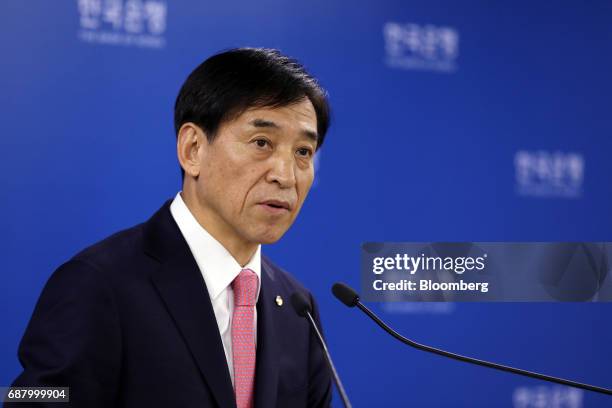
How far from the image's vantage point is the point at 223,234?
117 cm

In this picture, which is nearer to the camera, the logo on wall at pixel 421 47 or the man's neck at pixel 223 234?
the man's neck at pixel 223 234

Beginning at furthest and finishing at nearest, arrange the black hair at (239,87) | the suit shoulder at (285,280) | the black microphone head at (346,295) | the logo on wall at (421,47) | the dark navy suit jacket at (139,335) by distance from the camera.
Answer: the logo on wall at (421,47)
the suit shoulder at (285,280)
the black hair at (239,87)
the black microphone head at (346,295)
the dark navy suit jacket at (139,335)

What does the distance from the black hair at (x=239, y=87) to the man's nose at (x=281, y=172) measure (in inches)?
3.7

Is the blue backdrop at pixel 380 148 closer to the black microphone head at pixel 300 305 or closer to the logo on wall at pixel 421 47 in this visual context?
the logo on wall at pixel 421 47

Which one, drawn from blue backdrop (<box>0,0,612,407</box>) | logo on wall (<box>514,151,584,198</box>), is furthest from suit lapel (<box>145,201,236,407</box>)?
logo on wall (<box>514,151,584,198</box>)

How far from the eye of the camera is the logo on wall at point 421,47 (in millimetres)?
2246

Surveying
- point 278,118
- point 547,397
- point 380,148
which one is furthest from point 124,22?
point 547,397

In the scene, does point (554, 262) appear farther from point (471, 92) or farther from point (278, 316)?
point (278, 316)

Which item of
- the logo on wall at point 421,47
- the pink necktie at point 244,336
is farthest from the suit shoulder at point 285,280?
the logo on wall at point 421,47

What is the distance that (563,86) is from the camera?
244 centimetres

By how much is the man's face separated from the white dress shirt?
0.10ft

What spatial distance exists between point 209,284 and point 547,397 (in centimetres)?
168

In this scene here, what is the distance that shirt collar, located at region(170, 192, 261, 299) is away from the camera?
1.14m

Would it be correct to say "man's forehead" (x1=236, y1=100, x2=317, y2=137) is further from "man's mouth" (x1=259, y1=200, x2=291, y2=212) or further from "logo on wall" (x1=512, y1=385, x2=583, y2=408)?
"logo on wall" (x1=512, y1=385, x2=583, y2=408)
